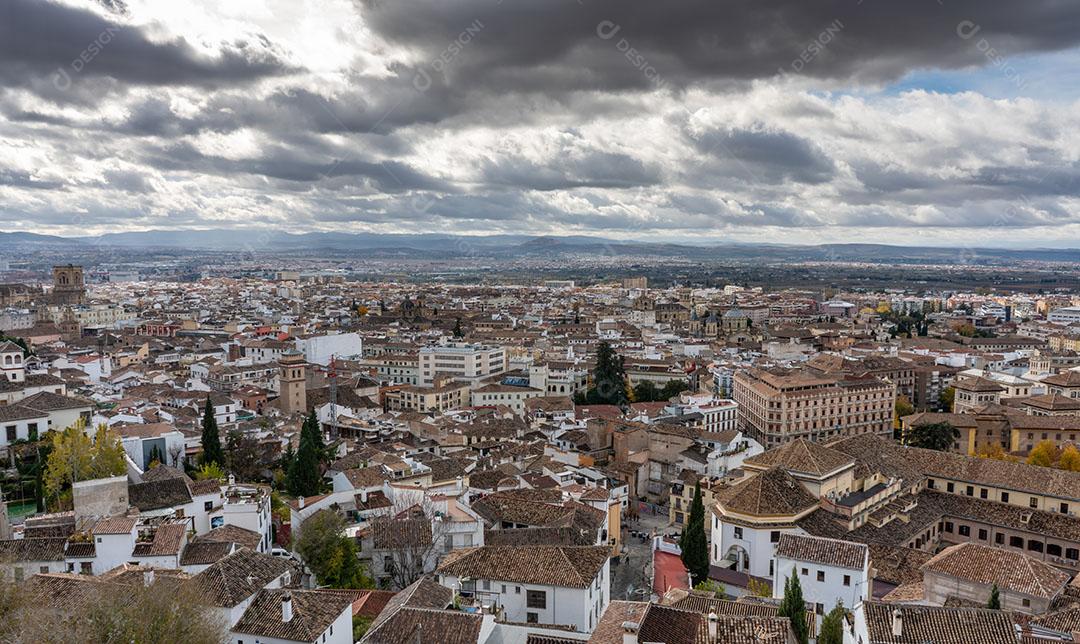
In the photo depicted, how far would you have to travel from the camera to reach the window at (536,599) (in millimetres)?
21016

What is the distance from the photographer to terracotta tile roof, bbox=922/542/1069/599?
2091 cm

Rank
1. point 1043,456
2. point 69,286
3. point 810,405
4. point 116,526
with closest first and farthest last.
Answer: point 116,526 < point 1043,456 < point 810,405 < point 69,286

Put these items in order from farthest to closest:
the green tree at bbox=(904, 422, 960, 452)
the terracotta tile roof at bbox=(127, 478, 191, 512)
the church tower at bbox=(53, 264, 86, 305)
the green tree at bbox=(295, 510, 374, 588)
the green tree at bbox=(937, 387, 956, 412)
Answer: the church tower at bbox=(53, 264, 86, 305), the green tree at bbox=(937, 387, 956, 412), the green tree at bbox=(904, 422, 960, 452), the terracotta tile roof at bbox=(127, 478, 191, 512), the green tree at bbox=(295, 510, 374, 588)

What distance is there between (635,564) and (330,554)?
12059 millimetres

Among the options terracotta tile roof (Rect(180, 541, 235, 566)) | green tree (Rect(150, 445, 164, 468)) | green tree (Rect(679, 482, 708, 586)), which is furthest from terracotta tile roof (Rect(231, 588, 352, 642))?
green tree (Rect(150, 445, 164, 468))

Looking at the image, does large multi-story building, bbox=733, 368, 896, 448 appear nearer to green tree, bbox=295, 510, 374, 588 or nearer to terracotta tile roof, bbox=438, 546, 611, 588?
terracotta tile roof, bbox=438, 546, 611, 588

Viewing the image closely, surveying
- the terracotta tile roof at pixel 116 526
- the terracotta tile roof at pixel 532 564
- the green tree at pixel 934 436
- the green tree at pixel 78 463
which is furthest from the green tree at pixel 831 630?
the green tree at pixel 934 436

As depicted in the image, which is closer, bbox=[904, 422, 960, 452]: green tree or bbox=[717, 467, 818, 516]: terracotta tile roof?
bbox=[717, 467, 818, 516]: terracotta tile roof

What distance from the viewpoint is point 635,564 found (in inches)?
1206

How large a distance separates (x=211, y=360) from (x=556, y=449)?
40973 millimetres

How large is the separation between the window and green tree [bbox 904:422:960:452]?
1247 inches

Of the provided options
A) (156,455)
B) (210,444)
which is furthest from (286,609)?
(156,455)

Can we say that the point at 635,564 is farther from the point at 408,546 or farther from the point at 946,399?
the point at 946,399

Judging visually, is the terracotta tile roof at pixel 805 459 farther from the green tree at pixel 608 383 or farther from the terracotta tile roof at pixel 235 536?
the green tree at pixel 608 383
